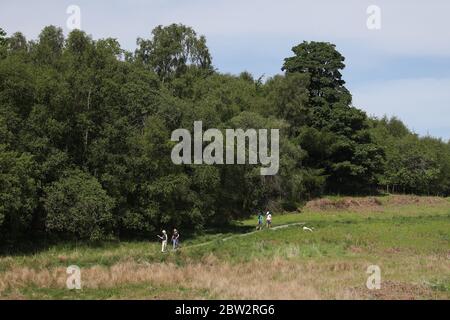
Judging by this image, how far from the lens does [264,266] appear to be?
31.4 meters

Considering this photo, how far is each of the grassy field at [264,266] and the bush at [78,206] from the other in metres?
1.66

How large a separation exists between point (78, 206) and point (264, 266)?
1553cm

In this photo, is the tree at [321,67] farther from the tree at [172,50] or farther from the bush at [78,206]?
the bush at [78,206]

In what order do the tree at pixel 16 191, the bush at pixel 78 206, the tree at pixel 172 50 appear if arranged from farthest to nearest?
the tree at pixel 172 50 < the bush at pixel 78 206 < the tree at pixel 16 191

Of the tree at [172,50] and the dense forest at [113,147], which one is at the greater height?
the tree at [172,50]

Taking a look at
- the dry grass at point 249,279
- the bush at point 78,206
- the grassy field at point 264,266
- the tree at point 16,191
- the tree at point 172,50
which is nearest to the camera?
the dry grass at point 249,279

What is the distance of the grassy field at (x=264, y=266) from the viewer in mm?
24328

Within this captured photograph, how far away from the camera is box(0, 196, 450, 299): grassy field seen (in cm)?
2433

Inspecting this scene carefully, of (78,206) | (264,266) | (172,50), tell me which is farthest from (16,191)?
(172,50)

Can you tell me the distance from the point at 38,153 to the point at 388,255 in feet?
83.4

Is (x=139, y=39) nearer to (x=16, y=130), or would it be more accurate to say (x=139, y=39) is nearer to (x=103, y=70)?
(x=103, y=70)

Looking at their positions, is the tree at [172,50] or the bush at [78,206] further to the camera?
the tree at [172,50]

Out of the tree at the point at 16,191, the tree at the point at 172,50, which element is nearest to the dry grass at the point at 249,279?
the tree at the point at 16,191

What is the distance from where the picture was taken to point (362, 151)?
7431 cm
